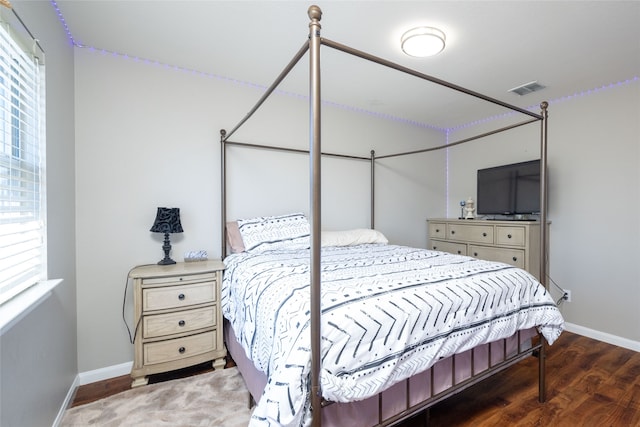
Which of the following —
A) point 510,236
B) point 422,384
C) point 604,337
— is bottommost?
point 604,337

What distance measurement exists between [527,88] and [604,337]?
7.78 feet

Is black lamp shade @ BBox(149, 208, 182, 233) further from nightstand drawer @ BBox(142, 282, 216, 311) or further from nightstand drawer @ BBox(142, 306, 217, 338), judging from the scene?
nightstand drawer @ BBox(142, 306, 217, 338)

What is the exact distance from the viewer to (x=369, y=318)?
1.03 m

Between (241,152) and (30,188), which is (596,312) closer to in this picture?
(241,152)

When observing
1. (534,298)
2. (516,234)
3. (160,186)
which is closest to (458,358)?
(534,298)

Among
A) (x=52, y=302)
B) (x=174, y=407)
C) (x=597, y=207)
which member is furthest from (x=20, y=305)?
(x=597, y=207)

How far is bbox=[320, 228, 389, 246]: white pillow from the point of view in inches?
102

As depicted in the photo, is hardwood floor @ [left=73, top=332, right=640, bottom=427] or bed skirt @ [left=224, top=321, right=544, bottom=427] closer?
bed skirt @ [left=224, top=321, right=544, bottom=427]

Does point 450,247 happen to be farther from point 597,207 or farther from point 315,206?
point 315,206

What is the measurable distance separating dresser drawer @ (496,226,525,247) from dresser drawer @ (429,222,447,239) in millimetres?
642

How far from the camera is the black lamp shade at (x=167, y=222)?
6.67 feet

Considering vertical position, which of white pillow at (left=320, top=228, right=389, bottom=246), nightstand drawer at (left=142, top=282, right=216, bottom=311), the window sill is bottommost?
nightstand drawer at (left=142, top=282, right=216, bottom=311)

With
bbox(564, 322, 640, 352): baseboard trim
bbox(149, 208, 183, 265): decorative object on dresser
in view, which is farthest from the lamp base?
bbox(564, 322, 640, 352): baseboard trim

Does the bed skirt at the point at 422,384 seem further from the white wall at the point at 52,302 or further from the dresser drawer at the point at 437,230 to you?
the dresser drawer at the point at 437,230
